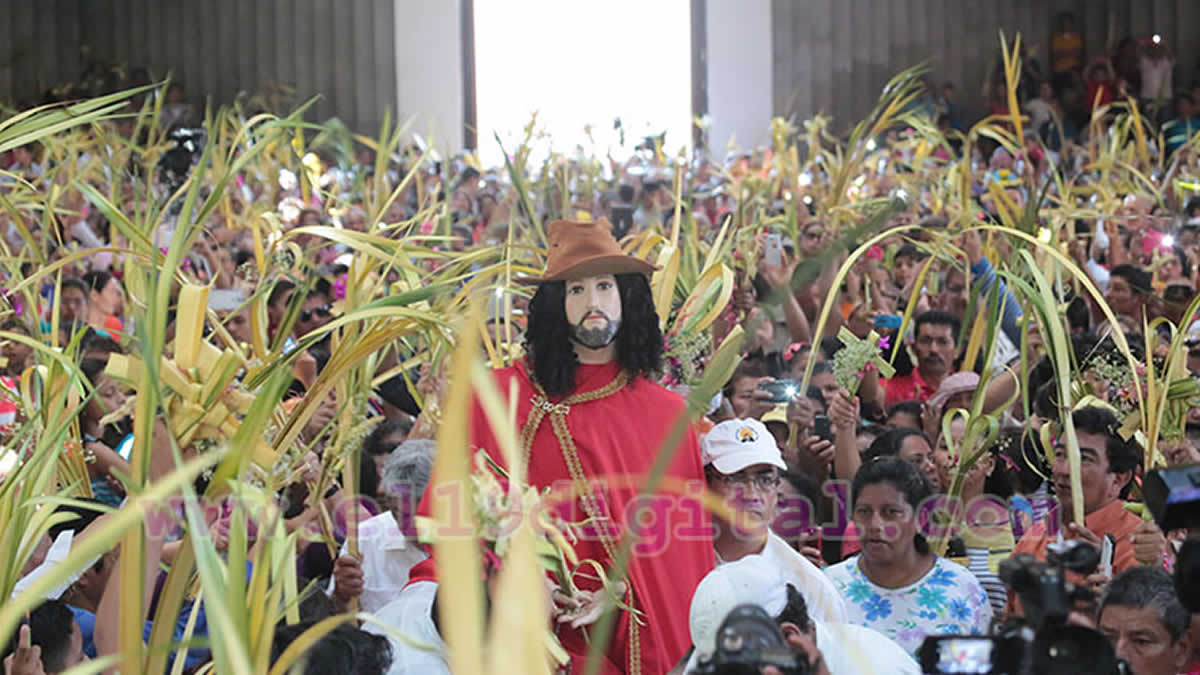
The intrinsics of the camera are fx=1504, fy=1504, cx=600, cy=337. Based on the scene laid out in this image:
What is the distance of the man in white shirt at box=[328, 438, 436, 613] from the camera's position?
2.69 m

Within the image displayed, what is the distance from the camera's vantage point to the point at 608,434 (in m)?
2.43

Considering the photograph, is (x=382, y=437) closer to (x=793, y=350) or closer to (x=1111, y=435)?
(x=793, y=350)

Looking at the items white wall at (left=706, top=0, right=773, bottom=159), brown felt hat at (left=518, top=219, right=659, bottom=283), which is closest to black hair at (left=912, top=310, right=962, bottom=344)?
brown felt hat at (left=518, top=219, right=659, bottom=283)

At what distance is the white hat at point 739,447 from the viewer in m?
2.47

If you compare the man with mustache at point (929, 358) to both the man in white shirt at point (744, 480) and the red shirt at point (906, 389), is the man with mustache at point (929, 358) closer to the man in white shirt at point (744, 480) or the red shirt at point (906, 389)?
the red shirt at point (906, 389)

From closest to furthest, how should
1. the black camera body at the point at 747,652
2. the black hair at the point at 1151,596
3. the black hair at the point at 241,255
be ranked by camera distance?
1. the black camera body at the point at 747,652
2. the black hair at the point at 1151,596
3. the black hair at the point at 241,255

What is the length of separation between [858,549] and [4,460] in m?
1.51

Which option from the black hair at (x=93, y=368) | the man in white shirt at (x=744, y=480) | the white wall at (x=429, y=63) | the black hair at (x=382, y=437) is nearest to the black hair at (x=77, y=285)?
the black hair at (x=93, y=368)

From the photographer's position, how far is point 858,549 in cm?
284

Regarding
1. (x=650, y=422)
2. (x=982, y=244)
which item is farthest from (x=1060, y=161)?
(x=650, y=422)

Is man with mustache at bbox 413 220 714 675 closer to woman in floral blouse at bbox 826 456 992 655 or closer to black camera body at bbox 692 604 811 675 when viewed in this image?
woman in floral blouse at bbox 826 456 992 655

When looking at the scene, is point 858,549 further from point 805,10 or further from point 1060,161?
point 805,10

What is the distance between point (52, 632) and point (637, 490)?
856 millimetres

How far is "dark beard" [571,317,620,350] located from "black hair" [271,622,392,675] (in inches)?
28.1
